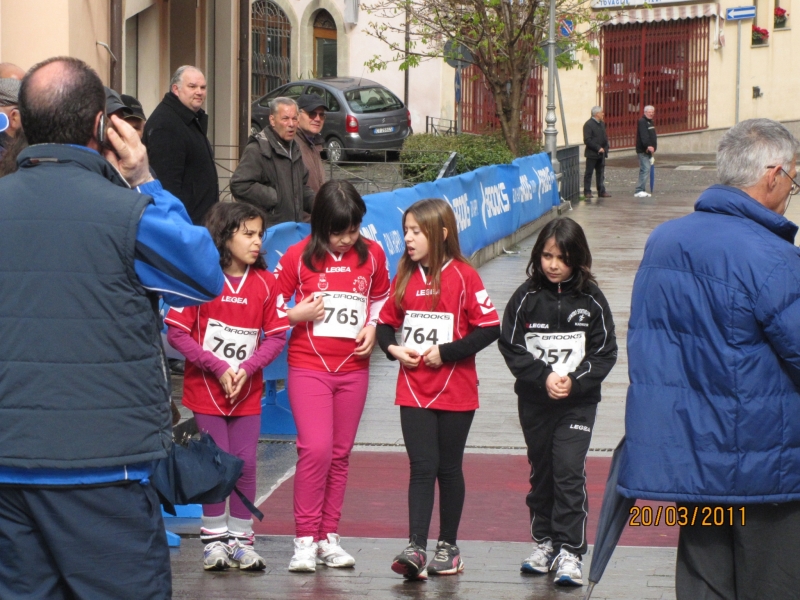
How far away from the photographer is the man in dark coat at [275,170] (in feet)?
28.9

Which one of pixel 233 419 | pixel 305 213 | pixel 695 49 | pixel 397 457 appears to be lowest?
pixel 397 457

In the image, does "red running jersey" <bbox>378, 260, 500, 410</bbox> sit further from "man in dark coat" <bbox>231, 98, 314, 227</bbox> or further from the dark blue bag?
"man in dark coat" <bbox>231, 98, 314, 227</bbox>

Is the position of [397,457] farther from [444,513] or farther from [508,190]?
[508,190]

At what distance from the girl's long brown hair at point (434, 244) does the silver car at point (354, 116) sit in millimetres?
21340

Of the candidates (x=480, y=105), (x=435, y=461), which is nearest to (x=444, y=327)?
(x=435, y=461)

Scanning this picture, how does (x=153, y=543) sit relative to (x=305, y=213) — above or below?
below

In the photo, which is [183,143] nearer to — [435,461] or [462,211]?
[435,461]

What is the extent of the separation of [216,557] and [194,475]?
5.16 ft

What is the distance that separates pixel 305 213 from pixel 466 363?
13.2 ft

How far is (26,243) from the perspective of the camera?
3.31m

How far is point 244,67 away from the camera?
61.9 feet

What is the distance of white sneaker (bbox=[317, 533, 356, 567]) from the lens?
18.2ft

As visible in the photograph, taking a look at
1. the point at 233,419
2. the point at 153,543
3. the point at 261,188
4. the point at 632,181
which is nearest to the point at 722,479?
the point at 153,543

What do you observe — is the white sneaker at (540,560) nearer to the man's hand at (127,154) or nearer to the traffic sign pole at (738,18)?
the man's hand at (127,154)
